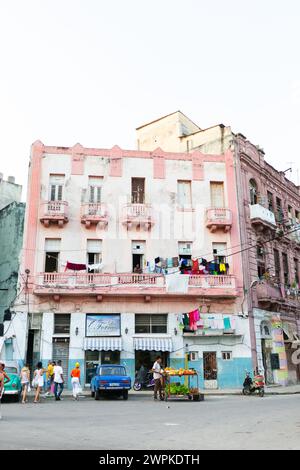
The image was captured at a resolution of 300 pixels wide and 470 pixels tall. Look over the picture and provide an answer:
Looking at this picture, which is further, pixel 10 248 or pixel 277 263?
pixel 277 263

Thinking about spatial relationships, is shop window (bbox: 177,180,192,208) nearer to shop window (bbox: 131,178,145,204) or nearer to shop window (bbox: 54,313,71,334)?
shop window (bbox: 131,178,145,204)

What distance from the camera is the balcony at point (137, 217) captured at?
90.0ft

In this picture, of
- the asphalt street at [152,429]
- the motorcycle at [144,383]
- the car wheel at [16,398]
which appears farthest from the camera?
the motorcycle at [144,383]

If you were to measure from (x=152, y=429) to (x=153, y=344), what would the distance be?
15.7 m

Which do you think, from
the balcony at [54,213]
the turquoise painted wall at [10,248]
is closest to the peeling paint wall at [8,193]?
the turquoise painted wall at [10,248]

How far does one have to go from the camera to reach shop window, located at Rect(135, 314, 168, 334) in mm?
26206

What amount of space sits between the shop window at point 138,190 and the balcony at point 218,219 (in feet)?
14.1

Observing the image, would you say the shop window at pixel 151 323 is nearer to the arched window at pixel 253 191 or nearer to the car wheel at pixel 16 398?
the car wheel at pixel 16 398

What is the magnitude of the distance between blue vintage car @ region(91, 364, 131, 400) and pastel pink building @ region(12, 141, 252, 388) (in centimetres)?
502

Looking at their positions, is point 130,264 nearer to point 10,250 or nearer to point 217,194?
point 217,194

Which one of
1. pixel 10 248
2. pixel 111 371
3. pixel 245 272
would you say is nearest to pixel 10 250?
A: pixel 10 248

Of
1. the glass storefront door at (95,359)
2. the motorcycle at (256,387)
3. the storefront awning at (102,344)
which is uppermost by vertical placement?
the storefront awning at (102,344)

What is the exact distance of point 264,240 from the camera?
30.7m
